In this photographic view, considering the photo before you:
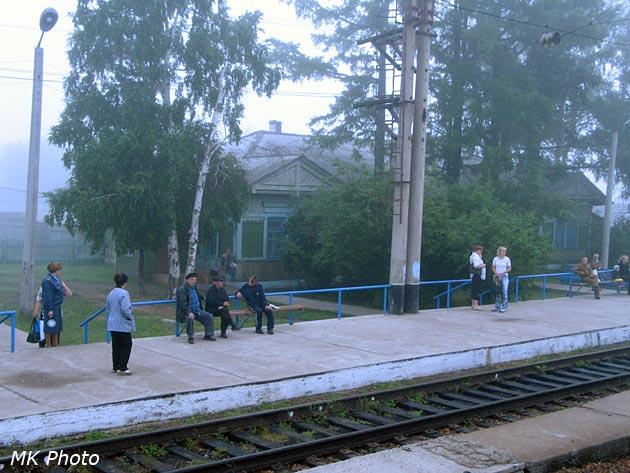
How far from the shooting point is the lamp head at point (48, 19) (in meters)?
16.0

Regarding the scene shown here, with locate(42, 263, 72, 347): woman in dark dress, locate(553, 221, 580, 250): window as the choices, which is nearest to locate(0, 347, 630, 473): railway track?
locate(42, 263, 72, 347): woman in dark dress

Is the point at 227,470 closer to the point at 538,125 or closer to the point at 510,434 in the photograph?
the point at 510,434

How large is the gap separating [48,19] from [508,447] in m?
13.2

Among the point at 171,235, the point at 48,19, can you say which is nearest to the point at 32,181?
the point at 48,19

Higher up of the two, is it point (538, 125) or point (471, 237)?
point (538, 125)

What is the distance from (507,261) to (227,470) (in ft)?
40.9

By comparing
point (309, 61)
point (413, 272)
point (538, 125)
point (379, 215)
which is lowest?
point (413, 272)

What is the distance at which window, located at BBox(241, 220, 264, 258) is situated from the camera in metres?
28.8

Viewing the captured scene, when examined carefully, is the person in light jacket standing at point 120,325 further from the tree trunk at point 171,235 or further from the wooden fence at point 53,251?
the wooden fence at point 53,251

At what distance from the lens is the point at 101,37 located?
23047 mm

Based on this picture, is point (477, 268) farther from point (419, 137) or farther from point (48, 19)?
point (48, 19)

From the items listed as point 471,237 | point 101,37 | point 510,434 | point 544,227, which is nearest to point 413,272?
point 471,237

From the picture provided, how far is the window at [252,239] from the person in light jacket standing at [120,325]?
1813 centimetres

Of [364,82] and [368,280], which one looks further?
[364,82]
